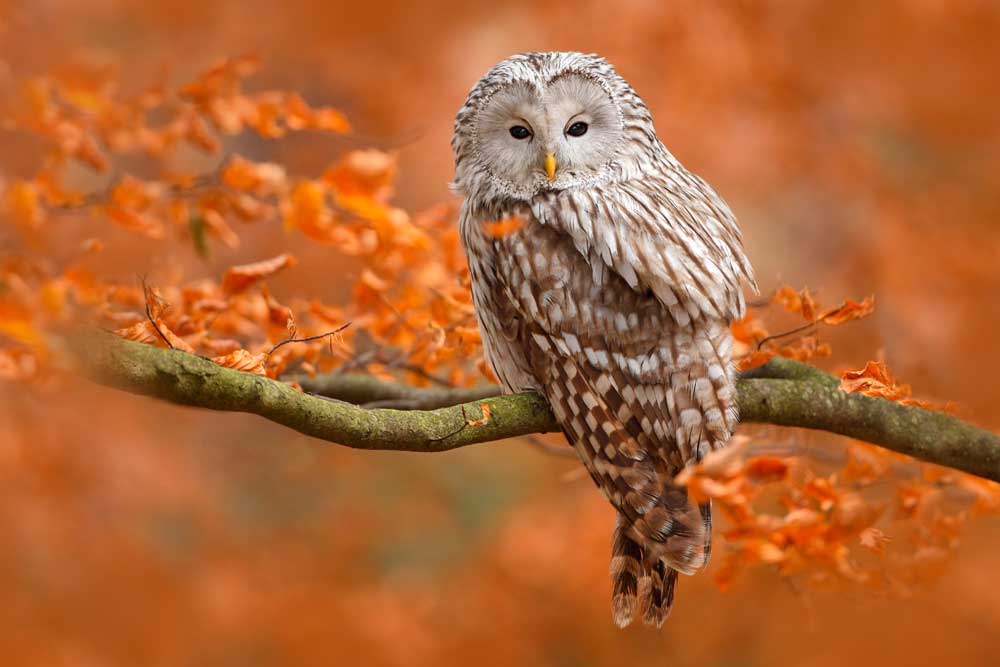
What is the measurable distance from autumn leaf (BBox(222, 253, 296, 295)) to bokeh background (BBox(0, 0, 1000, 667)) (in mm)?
2047

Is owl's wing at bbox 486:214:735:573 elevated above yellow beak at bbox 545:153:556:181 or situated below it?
below

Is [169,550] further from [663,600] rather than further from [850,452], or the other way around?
[850,452]

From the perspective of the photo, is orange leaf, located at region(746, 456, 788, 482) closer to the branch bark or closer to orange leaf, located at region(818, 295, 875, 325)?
the branch bark

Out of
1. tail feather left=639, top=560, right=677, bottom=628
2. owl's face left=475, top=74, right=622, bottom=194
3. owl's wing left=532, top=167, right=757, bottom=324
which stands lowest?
tail feather left=639, top=560, right=677, bottom=628

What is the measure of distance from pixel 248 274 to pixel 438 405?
81 cm

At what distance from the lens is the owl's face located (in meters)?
3.64

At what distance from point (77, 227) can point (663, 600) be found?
353cm

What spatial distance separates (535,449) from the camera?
22.4 feet

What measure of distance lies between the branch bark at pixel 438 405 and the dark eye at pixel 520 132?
887 millimetres

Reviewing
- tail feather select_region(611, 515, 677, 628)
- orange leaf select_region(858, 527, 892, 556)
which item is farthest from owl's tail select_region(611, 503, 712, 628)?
orange leaf select_region(858, 527, 892, 556)

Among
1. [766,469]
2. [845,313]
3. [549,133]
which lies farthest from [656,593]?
[549,133]

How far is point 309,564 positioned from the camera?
292 inches

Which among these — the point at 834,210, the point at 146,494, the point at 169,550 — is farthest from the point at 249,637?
the point at 834,210

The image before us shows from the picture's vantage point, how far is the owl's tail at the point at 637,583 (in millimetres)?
3660
